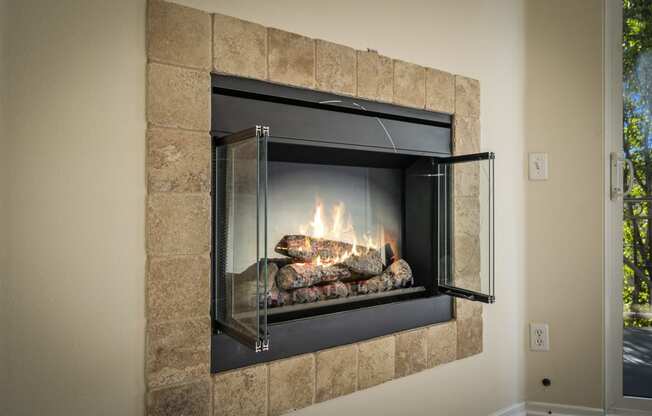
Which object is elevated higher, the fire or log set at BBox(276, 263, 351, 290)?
the fire

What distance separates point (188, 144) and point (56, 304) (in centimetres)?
56

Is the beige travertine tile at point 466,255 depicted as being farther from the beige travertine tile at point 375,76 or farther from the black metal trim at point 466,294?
the beige travertine tile at point 375,76

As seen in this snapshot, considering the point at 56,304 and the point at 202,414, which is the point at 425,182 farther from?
the point at 56,304

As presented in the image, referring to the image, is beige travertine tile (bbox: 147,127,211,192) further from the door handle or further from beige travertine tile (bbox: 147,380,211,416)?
the door handle

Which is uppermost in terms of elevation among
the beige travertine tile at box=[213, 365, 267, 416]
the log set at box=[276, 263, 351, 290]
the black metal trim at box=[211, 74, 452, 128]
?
the black metal trim at box=[211, 74, 452, 128]

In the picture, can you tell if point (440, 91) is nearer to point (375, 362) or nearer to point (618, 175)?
point (618, 175)

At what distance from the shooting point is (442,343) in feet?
6.64

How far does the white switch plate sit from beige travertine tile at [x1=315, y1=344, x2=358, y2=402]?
1.37 meters

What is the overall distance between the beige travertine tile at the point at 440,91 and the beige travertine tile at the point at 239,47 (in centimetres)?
81

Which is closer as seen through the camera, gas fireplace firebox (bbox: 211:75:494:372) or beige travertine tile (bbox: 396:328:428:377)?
gas fireplace firebox (bbox: 211:75:494:372)

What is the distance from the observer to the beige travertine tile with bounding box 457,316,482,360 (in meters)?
2.09

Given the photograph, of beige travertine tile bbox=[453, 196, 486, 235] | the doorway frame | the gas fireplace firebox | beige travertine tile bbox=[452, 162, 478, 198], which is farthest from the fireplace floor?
the doorway frame

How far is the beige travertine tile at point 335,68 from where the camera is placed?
1646 mm

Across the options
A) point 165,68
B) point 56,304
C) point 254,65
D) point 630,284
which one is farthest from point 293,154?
point 630,284
